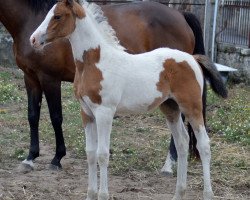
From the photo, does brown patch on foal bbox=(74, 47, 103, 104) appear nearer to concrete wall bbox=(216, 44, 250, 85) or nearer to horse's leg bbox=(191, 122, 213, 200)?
horse's leg bbox=(191, 122, 213, 200)

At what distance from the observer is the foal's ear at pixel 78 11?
4.42 metres

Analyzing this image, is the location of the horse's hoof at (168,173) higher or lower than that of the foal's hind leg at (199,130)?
lower

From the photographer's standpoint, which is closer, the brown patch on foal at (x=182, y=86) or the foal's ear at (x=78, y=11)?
the foal's ear at (x=78, y=11)

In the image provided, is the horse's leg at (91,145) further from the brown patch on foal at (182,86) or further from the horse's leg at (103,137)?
the brown patch on foal at (182,86)

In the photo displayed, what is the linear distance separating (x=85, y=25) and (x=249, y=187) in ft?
7.68

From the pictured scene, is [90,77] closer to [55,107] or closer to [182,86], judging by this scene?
[182,86]

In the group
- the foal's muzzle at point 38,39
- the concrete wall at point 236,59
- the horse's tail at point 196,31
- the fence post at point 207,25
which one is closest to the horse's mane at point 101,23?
the foal's muzzle at point 38,39

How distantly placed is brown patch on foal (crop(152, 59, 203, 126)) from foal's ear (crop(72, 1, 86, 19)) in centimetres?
77

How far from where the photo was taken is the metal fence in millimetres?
12078

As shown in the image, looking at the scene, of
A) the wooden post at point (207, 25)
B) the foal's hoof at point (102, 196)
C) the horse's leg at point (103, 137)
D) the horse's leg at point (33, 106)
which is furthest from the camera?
the wooden post at point (207, 25)

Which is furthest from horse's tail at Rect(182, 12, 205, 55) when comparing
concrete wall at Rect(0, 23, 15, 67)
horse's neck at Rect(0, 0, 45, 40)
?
concrete wall at Rect(0, 23, 15, 67)

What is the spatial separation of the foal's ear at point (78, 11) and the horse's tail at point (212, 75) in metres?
1.11

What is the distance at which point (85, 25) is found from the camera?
446 centimetres

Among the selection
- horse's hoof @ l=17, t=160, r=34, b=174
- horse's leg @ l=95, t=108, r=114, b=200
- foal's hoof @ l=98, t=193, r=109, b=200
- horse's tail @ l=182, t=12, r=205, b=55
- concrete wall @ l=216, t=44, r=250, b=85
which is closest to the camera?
horse's leg @ l=95, t=108, r=114, b=200
